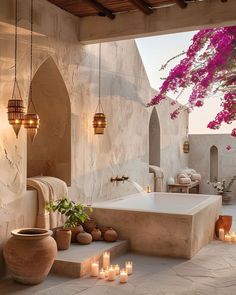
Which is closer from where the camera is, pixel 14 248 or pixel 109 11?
pixel 14 248

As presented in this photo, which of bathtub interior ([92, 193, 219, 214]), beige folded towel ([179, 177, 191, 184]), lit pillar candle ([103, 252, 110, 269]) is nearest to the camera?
lit pillar candle ([103, 252, 110, 269])

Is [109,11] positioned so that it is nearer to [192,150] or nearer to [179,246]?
[179,246]

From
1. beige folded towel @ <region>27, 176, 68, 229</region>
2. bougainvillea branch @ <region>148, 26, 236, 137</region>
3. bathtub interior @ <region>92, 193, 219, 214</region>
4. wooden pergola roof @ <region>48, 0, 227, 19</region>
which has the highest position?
wooden pergola roof @ <region>48, 0, 227, 19</region>

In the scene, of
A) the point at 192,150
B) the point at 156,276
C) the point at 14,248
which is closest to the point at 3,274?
the point at 14,248

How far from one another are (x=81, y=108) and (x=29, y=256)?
2.38 meters

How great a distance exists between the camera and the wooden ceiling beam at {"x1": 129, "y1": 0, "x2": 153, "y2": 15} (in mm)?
4648

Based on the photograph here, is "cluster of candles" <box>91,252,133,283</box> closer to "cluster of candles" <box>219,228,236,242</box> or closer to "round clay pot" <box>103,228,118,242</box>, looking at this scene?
"round clay pot" <box>103,228,118,242</box>

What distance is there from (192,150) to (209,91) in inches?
310

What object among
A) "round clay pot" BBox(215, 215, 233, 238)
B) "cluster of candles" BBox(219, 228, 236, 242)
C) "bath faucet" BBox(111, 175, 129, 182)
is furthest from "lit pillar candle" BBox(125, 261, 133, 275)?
"bath faucet" BBox(111, 175, 129, 182)

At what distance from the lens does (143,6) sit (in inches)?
187

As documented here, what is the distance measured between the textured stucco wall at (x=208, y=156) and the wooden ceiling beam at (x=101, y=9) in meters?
6.20

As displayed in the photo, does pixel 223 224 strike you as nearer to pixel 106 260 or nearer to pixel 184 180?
pixel 106 260

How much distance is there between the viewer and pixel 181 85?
4105 mm

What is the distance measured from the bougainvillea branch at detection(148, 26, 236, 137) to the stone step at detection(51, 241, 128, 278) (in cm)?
183
